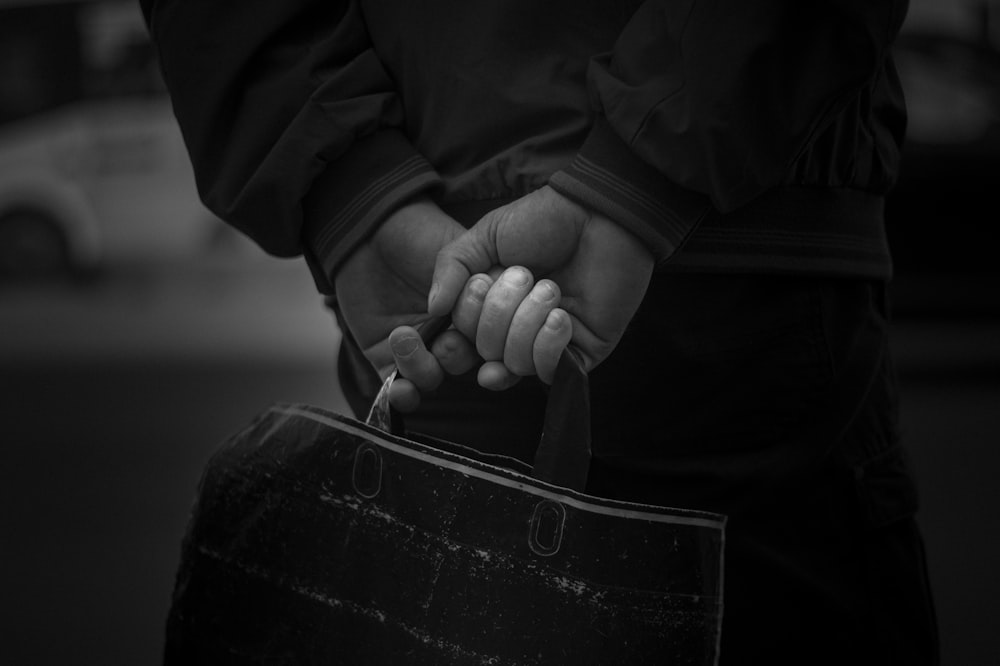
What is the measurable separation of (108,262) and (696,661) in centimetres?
711

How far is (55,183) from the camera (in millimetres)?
7344

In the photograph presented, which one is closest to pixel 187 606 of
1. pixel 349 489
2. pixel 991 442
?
pixel 349 489

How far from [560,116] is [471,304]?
0.75 ft

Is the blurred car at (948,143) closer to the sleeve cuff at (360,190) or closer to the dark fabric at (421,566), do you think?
the sleeve cuff at (360,190)

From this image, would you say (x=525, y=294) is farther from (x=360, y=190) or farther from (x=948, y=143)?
(x=948, y=143)

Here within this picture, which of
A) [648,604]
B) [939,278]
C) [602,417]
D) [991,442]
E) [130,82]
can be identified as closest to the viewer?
[648,604]

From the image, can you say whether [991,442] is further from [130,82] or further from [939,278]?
[130,82]

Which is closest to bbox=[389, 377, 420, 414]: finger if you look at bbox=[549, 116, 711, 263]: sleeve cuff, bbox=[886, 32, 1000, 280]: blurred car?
bbox=[549, 116, 711, 263]: sleeve cuff

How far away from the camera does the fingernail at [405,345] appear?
1.09 metres

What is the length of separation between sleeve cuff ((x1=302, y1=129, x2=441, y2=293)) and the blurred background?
2068 millimetres

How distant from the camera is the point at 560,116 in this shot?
1.16 meters

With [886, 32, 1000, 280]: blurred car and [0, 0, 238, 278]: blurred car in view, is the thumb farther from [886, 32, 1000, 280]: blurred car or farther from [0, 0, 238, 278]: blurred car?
[0, 0, 238, 278]: blurred car

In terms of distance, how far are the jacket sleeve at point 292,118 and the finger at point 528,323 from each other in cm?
20

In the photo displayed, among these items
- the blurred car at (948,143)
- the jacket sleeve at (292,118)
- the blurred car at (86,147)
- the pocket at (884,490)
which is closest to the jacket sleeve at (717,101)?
the jacket sleeve at (292,118)
